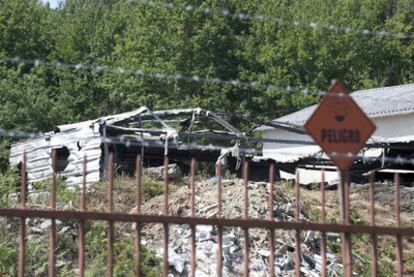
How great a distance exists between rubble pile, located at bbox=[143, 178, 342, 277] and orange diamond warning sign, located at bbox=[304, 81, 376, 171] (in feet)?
20.9

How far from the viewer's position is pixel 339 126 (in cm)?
606

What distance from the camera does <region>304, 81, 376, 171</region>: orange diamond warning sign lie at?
19.8 feet

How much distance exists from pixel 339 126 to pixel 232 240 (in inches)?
278

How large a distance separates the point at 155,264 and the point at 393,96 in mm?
17830

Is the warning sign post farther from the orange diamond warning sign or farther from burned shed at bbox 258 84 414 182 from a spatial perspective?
burned shed at bbox 258 84 414 182

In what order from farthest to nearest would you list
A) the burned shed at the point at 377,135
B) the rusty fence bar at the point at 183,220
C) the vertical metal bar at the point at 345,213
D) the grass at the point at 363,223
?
the burned shed at the point at 377,135, the grass at the point at 363,223, the vertical metal bar at the point at 345,213, the rusty fence bar at the point at 183,220

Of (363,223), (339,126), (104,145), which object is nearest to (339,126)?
(339,126)

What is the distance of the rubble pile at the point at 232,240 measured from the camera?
41.1 ft

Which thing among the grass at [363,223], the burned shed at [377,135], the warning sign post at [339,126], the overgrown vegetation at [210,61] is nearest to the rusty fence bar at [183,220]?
the warning sign post at [339,126]

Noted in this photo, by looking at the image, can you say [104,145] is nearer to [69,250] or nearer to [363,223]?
[363,223]

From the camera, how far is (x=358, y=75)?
132 feet

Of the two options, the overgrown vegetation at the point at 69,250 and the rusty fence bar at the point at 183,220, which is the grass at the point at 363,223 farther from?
the rusty fence bar at the point at 183,220

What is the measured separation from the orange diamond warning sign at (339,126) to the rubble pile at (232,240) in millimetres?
6372

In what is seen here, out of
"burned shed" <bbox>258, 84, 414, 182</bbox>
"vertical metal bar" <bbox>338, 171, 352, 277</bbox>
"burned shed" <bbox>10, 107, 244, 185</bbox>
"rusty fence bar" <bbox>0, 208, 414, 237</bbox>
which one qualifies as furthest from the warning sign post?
"burned shed" <bbox>258, 84, 414, 182</bbox>
